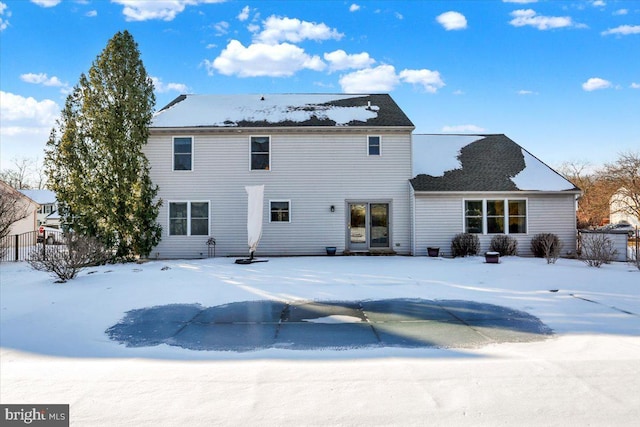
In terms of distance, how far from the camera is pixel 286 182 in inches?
619

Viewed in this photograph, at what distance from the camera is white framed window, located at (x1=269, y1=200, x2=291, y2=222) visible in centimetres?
1566

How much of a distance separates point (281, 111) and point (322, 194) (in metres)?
4.45

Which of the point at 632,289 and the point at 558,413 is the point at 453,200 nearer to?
the point at 632,289

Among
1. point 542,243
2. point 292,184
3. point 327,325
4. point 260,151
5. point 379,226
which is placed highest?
point 260,151

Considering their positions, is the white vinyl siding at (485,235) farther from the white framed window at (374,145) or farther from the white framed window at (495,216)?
the white framed window at (374,145)

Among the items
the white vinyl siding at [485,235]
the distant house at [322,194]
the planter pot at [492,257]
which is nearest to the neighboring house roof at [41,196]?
the distant house at [322,194]

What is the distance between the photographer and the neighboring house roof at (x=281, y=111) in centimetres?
1580

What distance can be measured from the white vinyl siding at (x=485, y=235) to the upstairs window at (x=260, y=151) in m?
6.67

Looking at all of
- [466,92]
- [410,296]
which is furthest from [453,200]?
[410,296]

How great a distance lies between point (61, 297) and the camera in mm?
7914

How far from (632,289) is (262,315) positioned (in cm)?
840

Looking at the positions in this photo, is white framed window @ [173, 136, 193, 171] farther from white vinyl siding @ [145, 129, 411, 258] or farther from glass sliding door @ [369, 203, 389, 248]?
glass sliding door @ [369, 203, 389, 248]

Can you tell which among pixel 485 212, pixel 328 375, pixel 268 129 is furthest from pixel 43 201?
pixel 328 375

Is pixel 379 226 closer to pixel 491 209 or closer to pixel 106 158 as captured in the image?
pixel 491 209
